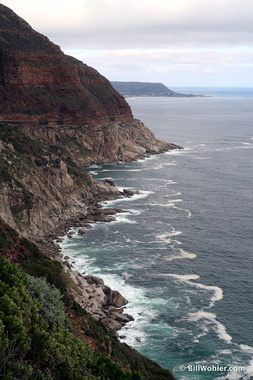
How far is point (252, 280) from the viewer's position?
232 ft

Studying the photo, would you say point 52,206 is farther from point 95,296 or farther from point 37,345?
point 37,345

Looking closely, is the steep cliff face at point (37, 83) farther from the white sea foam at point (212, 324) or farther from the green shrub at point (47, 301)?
the green shrub at point (47, 301)

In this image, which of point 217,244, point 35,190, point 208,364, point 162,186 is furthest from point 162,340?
point 162,186

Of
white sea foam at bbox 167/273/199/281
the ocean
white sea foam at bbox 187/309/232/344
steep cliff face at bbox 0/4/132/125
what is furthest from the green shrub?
steep cliff face at bbox 0/4/132/125

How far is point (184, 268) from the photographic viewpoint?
75750mm

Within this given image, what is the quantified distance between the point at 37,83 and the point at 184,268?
Answer: 4362 inches

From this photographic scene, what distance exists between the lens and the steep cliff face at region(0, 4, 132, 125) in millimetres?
157875

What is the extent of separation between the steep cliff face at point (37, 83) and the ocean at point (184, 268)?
139ft

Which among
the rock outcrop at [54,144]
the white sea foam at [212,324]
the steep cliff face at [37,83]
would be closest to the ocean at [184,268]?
the white sea foam at [212,324]

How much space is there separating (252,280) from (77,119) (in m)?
117

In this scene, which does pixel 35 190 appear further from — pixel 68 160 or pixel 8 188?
pixel 68 160

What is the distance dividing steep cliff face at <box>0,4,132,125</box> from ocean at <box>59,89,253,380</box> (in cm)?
4239

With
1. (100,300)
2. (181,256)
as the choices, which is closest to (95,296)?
(100,300)

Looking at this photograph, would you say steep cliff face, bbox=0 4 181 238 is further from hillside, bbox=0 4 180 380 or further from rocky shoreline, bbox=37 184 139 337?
rocky shoreline, bbox=37 184 139 337
